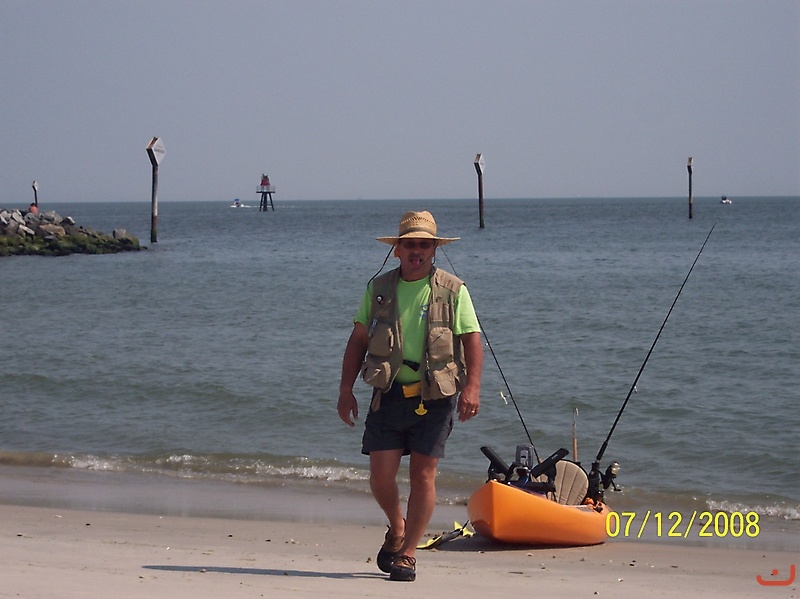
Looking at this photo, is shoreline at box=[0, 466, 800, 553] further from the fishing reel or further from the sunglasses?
the sunglasses

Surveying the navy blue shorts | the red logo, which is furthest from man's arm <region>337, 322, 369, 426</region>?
the red logo

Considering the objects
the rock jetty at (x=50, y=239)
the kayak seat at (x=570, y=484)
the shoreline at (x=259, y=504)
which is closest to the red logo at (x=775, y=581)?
the shoreline at (x=259, y=504)

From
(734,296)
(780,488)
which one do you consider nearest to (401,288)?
(780,488)

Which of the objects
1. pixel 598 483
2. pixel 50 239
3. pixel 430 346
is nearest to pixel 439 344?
pixel 430 346

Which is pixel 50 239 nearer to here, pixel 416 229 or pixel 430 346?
pixel 416 229

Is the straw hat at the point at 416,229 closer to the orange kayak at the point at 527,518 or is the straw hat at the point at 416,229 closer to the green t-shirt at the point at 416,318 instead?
the green t-shirt at the point at 416,318

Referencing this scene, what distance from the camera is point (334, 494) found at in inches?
323

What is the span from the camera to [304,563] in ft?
17.5

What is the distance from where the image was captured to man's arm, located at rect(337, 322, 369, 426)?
469 cm

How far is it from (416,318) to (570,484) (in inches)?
89.2

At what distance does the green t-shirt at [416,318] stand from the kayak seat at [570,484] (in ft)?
6.73

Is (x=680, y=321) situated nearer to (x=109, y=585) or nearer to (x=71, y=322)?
(x=71, y=322)

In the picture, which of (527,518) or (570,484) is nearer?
(527,518)

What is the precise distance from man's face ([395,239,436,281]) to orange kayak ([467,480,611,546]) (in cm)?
172
